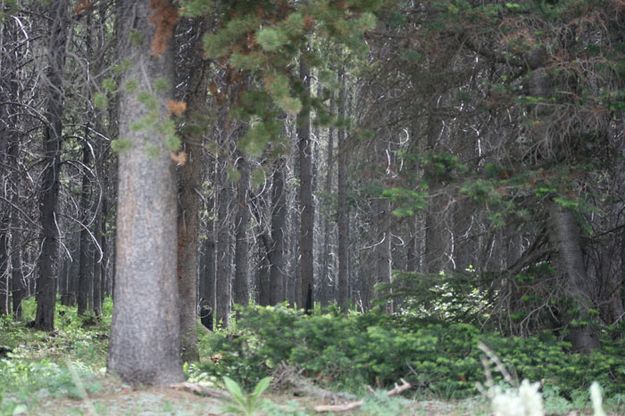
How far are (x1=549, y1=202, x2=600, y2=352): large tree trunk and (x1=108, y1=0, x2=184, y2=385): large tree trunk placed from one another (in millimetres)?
4895

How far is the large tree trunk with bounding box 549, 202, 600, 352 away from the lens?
948cm

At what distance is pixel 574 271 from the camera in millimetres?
9859

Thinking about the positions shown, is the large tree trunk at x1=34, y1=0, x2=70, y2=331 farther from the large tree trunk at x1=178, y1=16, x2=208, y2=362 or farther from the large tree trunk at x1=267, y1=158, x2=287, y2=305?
the large tree trunk at x1=267, y1=158, x2=287, y2=305

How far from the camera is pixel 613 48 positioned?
9.35 meters

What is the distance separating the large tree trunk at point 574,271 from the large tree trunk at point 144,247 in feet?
16.1

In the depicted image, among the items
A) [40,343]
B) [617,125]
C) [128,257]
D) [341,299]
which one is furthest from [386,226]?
[341,299]

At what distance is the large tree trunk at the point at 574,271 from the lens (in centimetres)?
948

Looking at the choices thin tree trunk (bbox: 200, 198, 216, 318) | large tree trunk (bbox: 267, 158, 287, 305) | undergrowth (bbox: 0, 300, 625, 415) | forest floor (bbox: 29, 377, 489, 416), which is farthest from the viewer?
thin tree trunk (bbox: 200, 198, 216, 318)

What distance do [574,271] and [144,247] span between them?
5391 mm

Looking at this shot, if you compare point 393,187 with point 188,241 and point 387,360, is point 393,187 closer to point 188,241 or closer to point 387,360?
point 387,360

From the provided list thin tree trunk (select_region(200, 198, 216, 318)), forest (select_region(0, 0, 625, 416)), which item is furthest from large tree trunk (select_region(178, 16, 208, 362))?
thin tree trunk (select_region(200, 198, 216, 318))

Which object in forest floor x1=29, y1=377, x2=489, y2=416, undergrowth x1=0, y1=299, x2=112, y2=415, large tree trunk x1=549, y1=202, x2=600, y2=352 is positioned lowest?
forest floor x1=29, y1=377, x2=489, y2=416

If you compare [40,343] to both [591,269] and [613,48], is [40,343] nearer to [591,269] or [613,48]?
[591,269]

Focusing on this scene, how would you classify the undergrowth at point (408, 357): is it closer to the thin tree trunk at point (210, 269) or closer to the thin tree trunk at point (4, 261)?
the thin tree trunk at point (4, 261)
